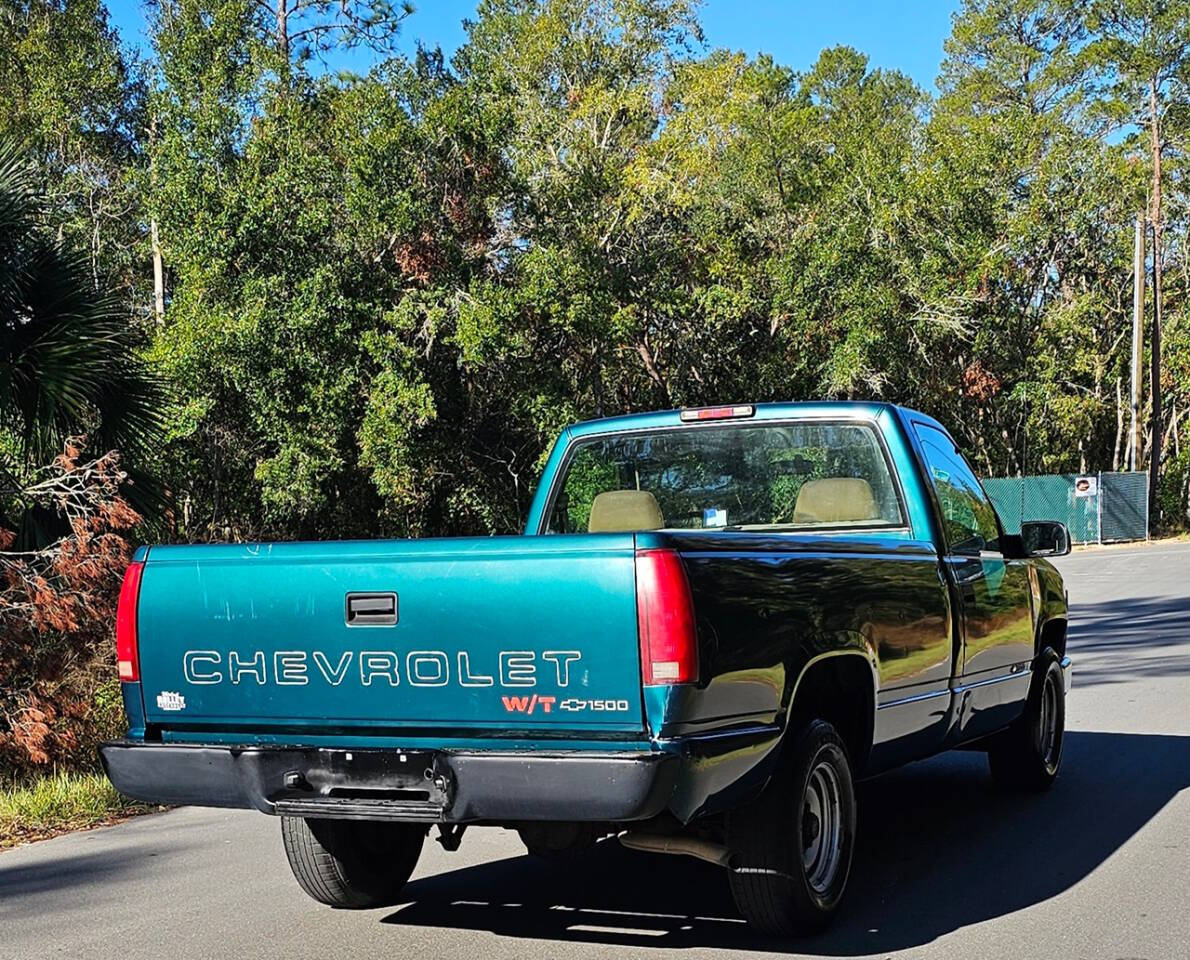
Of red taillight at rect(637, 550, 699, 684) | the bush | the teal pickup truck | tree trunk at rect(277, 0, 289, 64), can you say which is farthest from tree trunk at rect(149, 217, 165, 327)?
red taillight at rect(637, 550, 699, 684)

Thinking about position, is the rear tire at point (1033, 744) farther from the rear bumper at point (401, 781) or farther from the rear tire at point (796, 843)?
the rear bumper at point (401, 781)

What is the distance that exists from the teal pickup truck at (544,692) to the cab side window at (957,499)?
653 mm

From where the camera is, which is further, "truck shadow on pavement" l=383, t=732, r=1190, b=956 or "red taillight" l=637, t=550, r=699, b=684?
"truck shadow on pavement" l=383, t=732, r=1190, b=956

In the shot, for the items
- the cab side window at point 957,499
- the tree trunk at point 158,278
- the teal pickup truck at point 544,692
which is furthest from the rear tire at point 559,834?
the tree trunk at point 158,278

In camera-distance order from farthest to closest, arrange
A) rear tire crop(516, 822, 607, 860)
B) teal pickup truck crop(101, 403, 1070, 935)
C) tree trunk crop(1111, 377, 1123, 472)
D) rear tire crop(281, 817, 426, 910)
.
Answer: tree trunk crop(1111, 377, 1123, 472) < rear tire crop(281, 817, 426, 910) < rear tire crop(516, 822, 607, 860) < teal pickup truck crop(101, 403, 1070, 935)

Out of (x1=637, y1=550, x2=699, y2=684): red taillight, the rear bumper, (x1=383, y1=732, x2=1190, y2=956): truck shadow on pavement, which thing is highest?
(x1=637, y1=550, x2=699, y2=684): red taillight

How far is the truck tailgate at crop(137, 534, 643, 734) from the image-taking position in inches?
187

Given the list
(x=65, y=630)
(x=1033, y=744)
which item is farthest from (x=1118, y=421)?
(x=65, y=630)

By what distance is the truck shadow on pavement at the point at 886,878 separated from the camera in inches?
226

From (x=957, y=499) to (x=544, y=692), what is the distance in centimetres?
339

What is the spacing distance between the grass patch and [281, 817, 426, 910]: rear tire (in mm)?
2536

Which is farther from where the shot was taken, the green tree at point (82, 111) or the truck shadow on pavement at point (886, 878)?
the green tree at point (82, 111)

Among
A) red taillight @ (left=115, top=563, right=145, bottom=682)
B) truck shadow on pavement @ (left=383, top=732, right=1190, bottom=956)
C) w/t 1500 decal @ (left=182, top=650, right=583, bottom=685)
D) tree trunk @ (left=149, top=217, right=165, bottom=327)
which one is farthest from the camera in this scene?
tree trunk @ (left=149, top=217, right=165, bottom=327)

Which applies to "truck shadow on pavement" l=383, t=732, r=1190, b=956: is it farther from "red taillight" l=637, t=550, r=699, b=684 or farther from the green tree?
the green tree
